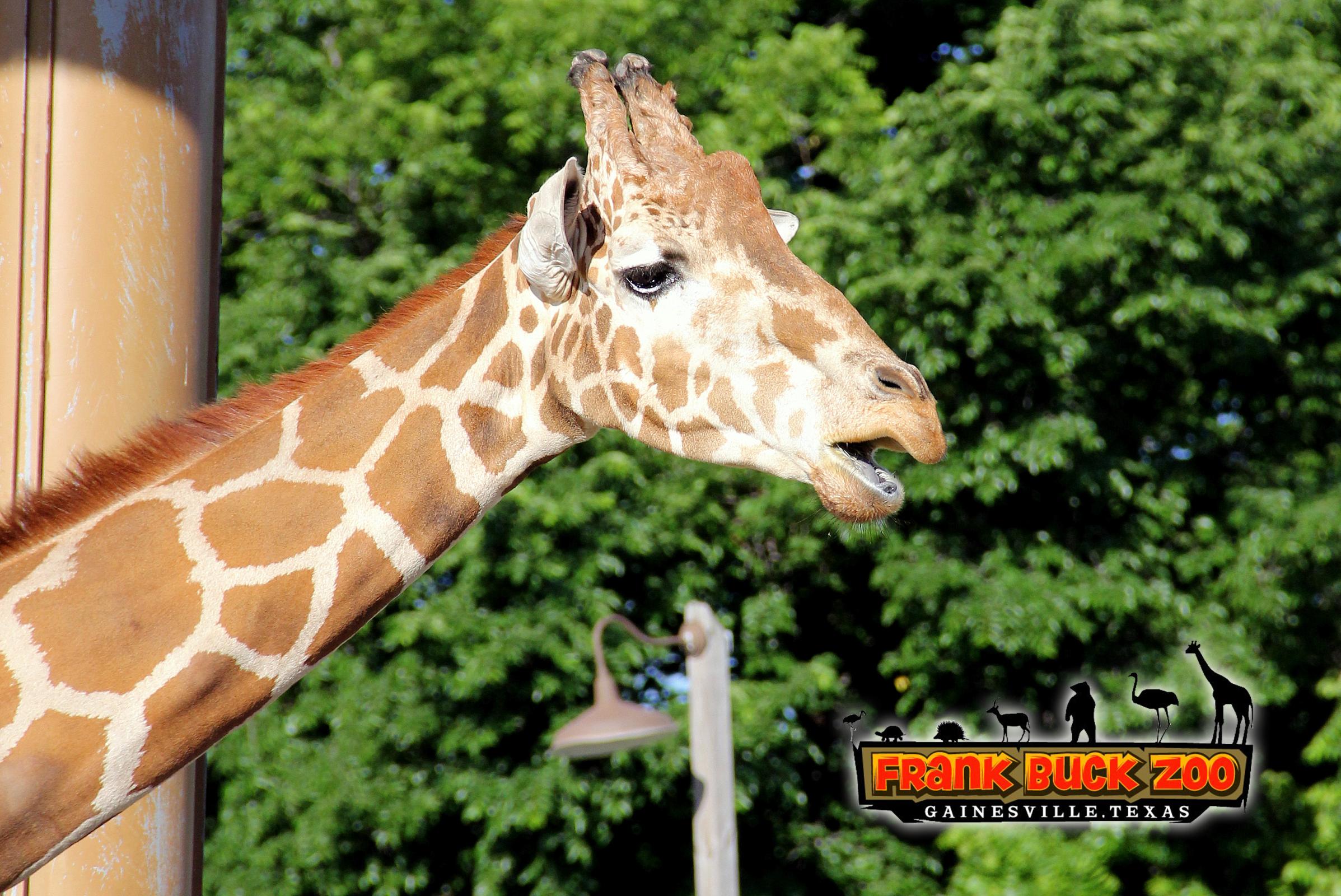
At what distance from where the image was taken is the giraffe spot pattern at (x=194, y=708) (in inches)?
87.3

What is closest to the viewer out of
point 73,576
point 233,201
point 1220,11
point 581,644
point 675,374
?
point 73,576

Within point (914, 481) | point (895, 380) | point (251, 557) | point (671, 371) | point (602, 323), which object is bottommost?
point (251, 557)

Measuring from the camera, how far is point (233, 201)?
10352mm

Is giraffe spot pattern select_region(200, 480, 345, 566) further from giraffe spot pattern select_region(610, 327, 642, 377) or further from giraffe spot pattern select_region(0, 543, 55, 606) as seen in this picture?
giraffe spot pattern select_region(610, 327, 642, 377)

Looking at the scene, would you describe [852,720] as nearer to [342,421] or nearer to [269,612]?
[342,421]

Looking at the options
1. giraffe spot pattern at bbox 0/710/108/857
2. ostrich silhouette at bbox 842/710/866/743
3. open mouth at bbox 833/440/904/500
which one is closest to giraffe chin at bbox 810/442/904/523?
open mouth at bbox 833/440/904/500

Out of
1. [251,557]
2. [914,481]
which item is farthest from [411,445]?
[914,481]

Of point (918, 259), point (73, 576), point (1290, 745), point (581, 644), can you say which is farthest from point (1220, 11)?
point (73, 576)

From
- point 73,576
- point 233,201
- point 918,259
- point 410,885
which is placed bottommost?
point 410,885

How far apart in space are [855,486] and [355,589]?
36.6 inches

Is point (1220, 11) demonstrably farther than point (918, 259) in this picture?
Yes

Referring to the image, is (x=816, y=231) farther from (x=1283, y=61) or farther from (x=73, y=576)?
(x=73, y=576)

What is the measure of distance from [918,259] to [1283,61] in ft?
10.1

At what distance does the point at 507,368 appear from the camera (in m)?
2.58
